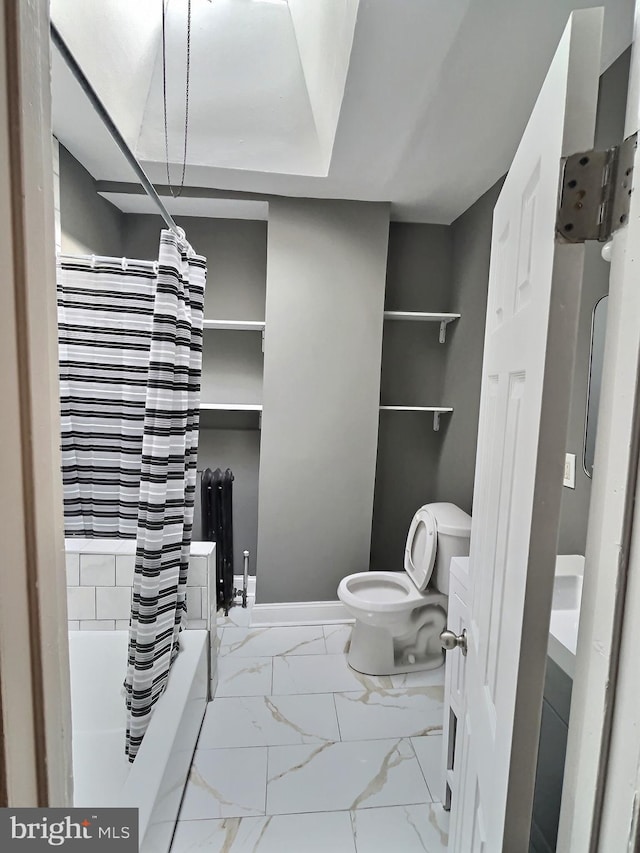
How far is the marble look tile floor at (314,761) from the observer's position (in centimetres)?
133

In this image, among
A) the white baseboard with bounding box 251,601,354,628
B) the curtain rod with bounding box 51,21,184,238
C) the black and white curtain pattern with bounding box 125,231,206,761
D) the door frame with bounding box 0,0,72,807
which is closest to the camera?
the door frame with bounding box 0,0,72,807

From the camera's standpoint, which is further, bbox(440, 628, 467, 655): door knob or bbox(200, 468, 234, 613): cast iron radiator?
bbox(200, 468, 234, 613): cast iron radiator

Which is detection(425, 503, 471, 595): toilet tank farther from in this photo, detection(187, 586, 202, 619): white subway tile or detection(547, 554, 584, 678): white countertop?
detection(187, 586, 202, 619): white subway tile

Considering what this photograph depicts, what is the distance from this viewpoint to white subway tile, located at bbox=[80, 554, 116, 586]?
5.36ft

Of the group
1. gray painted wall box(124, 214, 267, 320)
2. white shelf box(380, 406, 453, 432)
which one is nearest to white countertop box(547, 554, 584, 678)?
white shelf box(380, 406, 453, 432)

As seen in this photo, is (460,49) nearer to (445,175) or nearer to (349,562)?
(445,175)

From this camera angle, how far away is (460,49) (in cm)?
129

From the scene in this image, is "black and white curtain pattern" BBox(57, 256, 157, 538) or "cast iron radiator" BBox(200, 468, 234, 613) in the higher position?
"black and white curtain pattern" BBox(57, 256, 157, 538)

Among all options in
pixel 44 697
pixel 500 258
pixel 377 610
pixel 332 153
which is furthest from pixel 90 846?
pixel 332 153

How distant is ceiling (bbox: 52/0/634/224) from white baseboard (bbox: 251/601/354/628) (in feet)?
8.04

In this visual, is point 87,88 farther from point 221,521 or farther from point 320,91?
point 221,521

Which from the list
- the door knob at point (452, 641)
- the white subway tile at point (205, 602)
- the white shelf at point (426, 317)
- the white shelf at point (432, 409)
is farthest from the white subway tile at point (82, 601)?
the white shelf at point (426, 317)

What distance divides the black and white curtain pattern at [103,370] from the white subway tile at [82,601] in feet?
1.09

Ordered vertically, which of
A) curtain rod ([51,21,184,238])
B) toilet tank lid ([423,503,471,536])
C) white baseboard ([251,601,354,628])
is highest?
curtain rod ([51,21,184,238])
